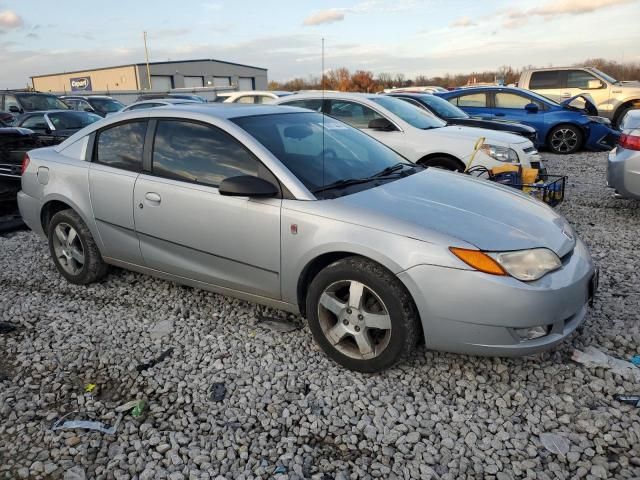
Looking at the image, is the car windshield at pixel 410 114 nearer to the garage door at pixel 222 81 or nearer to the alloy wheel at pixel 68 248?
the alloy wheel at pixel 68 248

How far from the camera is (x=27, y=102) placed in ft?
55.1

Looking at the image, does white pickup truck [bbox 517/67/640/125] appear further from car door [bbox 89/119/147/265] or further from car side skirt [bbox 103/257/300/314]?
car side skirt [bbox 103/257/300/314]

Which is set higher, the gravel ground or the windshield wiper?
the windshield wiper

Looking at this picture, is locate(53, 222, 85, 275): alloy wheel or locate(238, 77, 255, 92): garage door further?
locate(238, 77, 255, 92): garage door

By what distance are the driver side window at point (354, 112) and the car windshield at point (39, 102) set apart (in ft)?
41.7

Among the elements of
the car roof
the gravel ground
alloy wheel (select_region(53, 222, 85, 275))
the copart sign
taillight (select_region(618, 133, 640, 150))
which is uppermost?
the car roof

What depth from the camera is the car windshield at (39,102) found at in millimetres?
16719

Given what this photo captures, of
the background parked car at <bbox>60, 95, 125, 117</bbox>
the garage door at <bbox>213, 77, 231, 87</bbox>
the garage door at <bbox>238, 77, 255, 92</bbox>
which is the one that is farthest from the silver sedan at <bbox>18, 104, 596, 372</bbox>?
the garage door at <bbox>238, 77, 255, 92</bbox>

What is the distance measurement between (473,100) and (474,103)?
0.08 meters

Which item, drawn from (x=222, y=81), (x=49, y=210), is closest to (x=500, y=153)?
(x=49, y=210)

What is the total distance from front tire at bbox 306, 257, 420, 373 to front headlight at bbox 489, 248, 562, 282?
55 centimetres

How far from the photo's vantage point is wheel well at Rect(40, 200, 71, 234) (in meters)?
4.61

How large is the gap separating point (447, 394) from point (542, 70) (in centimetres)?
1431

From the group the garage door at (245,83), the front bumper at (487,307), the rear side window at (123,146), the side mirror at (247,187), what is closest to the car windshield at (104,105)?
the rear side window at (123,146)
